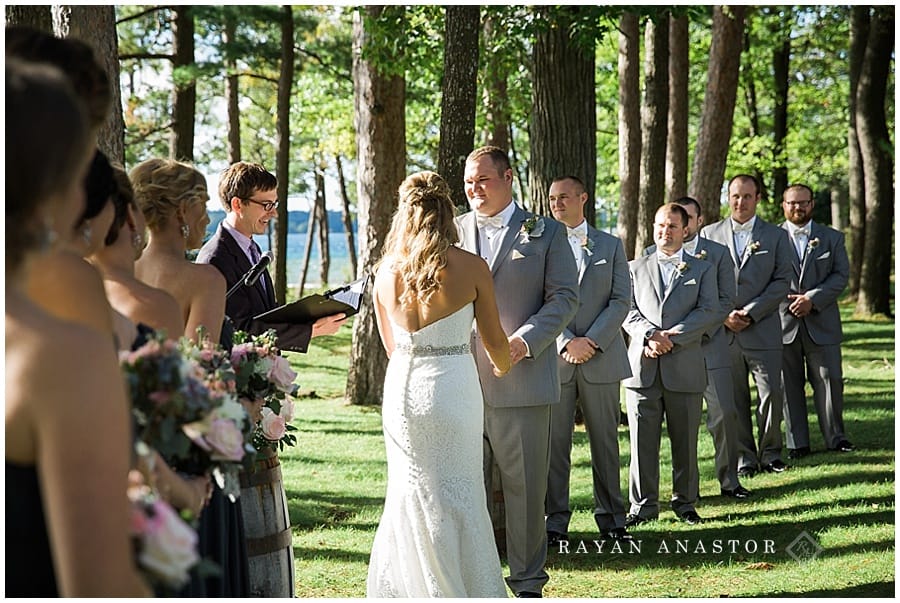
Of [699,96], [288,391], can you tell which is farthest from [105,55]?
[699,96]

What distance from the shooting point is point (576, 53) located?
10836 millimetres

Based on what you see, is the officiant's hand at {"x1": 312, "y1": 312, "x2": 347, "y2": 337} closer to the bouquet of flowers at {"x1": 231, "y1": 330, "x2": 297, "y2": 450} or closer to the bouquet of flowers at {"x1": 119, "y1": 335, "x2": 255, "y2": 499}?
the bouquet of flowers at {"x1": 231, "y1": 330, "x2": 297, "y2": 450}

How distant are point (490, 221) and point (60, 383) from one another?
493 centimetres

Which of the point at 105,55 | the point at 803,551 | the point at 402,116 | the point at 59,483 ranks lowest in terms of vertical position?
the point at 803,551

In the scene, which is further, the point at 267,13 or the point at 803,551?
the point at 267,13

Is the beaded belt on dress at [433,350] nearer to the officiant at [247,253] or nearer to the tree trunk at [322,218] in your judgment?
the officiant at [247,253]

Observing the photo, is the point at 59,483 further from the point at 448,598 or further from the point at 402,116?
the point at 402,116

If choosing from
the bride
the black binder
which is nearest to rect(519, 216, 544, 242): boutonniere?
the bride

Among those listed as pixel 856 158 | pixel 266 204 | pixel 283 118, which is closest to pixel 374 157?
pixel 283 118

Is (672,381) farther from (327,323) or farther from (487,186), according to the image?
(327,323)

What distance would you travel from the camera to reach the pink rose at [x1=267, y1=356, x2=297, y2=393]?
180 inches

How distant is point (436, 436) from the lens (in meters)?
5.75

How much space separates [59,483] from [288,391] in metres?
2.85

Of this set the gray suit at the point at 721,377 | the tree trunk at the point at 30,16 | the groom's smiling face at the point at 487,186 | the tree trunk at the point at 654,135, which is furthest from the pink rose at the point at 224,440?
the tree trunk at the point at 654,135
